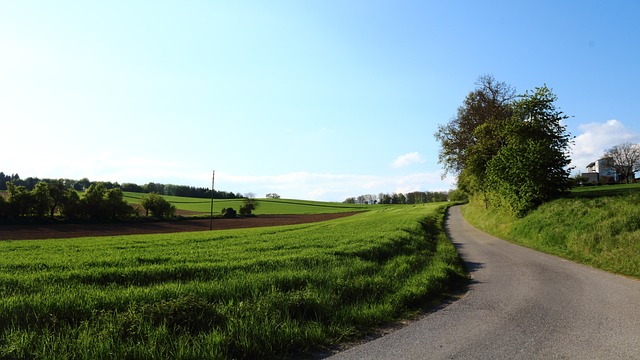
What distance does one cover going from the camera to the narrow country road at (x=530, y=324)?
17.9ft

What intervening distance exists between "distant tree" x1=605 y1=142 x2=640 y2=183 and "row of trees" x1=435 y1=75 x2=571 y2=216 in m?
58.2

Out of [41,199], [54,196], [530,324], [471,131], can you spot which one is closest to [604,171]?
[471,131]

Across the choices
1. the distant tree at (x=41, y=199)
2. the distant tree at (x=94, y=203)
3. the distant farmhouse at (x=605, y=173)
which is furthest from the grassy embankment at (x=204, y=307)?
the distant farmhouse at (x=605, y=173)

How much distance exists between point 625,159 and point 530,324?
102575 millimetres

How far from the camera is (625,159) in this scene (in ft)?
281

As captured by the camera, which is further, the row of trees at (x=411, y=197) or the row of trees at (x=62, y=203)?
the row of trees at (x=411, y=197)

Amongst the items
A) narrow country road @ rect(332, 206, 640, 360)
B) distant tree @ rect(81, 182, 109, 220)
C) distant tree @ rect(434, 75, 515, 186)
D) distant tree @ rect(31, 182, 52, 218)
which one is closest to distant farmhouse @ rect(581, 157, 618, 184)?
distant tree @ rect(434, 75, 515, 186)

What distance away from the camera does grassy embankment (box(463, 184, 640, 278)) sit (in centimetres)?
1287

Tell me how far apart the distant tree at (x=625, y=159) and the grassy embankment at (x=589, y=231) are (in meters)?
76.4

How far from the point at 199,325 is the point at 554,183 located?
84.5 feet

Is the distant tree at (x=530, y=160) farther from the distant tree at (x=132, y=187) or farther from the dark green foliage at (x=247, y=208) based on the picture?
the distant tree at (x=132, y=187)

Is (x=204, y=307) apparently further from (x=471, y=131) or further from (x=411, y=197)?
(x=411, y=197)

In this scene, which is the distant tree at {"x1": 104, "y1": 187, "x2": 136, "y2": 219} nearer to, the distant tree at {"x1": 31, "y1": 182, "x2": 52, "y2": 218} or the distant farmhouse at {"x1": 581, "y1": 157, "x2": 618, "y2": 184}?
the distant tree at {"x1": 31, "y1": 182, "x2": 52, "y2": 218}

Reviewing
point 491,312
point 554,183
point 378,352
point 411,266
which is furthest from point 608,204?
point 378,352
